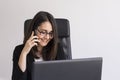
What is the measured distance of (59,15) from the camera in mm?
2398

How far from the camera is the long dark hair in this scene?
149 centimetres

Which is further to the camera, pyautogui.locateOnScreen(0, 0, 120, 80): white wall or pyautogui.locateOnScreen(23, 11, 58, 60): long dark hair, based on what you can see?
pyautogui.locateOnScreen(0, 0, 120, 80): white wall

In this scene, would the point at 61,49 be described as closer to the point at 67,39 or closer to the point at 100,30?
the point at 67,39

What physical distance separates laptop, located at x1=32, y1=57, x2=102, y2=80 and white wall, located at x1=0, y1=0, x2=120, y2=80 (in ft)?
4.93

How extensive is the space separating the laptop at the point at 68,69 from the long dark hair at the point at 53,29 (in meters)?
0.58

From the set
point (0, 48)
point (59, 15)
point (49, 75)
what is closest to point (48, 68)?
point (49, 75)

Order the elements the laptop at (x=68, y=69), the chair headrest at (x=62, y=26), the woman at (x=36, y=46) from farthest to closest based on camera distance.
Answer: the chair headrest at (x=62, y=26)
the woman at (x=36, y=46)
the laptop at (x=68, y=69)

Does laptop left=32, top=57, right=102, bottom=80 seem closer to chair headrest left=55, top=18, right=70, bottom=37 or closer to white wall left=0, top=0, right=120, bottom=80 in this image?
chair headrest left=55, top=18, right=70, bottom=37

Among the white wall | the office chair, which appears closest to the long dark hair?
the office chair

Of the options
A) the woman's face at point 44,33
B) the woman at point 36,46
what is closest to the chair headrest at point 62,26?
the woman at point 36,46

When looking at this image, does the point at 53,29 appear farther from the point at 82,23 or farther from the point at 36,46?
the point at 82,23

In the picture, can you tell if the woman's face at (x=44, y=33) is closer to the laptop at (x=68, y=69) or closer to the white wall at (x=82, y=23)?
the laptop at (x=68, y=69)

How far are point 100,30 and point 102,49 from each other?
201mm

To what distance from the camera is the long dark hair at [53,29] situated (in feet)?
4.88
